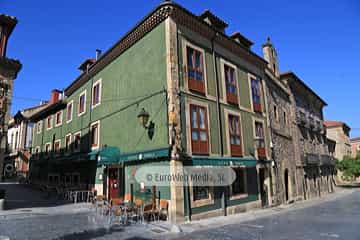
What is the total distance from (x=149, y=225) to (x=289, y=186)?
13.3m

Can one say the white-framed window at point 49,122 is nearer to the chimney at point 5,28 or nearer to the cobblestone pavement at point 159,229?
the chimney at point 5,28

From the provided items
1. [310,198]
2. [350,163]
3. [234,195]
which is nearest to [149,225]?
[234,195]

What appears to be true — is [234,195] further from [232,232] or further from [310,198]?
[310,198]

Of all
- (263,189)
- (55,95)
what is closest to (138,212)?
(263,189)

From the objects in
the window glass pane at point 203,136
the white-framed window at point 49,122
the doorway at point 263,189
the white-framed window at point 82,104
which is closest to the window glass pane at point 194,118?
the window glass pane at point 203,136

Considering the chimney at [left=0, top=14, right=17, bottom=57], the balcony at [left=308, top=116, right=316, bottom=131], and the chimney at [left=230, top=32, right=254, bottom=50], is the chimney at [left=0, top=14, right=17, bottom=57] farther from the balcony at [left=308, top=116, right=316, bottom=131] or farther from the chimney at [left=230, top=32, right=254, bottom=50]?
the balcony at [left=308, top=116, right=316, bottom=131]

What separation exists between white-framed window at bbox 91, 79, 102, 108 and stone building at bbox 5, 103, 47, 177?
18.0 metres

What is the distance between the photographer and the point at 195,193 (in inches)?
386

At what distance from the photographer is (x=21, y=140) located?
31406 mm

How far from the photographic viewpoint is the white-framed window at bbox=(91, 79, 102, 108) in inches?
607

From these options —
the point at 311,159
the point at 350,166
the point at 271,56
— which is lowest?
the point at 350,166

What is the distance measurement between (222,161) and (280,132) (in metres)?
9.41

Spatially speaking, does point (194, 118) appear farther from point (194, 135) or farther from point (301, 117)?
point (301, 117)

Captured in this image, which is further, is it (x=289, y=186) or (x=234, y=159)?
(x=289, y=186)
